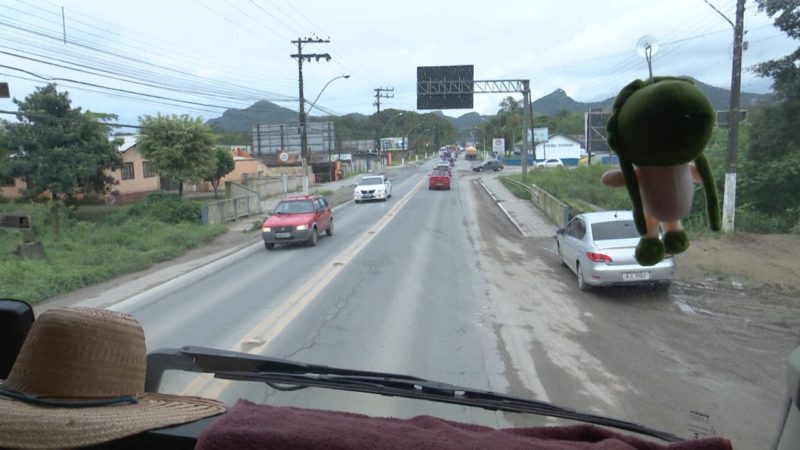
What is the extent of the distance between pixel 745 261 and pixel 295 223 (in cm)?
1229

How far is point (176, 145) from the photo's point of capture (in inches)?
1219

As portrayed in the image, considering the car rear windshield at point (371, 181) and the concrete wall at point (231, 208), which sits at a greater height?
the car rear windshield at point (371, 181)

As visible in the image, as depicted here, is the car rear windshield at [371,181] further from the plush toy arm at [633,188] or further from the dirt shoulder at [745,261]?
the plush toy arm at [633,188]

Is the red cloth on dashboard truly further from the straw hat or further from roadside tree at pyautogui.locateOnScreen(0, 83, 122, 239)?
roadside tree at pyautogui.locateOnScreen(0, 83, 122, 239)

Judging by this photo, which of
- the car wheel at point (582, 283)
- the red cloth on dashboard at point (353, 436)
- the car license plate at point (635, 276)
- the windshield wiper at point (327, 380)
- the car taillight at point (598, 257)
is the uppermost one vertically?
the red cloth on dashboard at point (353, 436)

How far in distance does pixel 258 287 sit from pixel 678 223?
11777 millimetres

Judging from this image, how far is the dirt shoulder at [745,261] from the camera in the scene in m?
12.1

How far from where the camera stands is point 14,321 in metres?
2.64

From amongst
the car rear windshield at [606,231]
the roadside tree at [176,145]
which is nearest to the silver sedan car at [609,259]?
the car rear windshield at [606,231]

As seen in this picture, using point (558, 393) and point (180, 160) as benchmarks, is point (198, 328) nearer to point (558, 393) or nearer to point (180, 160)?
point (558, 393)

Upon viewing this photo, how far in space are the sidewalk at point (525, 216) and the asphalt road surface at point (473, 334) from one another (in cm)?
602

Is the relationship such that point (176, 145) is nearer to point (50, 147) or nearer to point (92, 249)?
point (50, 147)

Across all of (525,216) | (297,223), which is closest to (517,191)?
(525,216)

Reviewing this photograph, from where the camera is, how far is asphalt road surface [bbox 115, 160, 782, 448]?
5.23 metres
